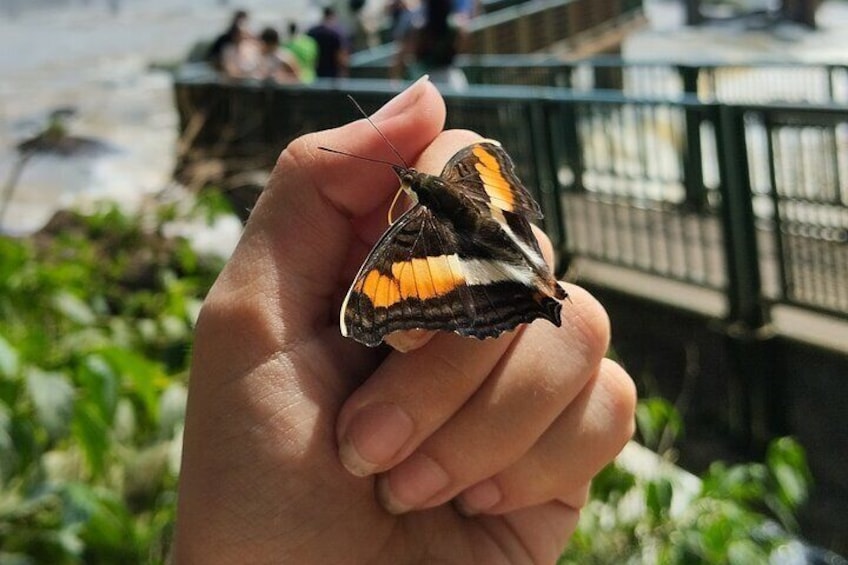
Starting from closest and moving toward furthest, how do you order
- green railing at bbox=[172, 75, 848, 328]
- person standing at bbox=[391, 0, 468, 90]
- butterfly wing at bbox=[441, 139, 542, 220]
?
butterfly wing at bbox=[441, 139, 542, 220] → green railing at bbox=[172, 75, 848, 328] → person standing at bbox=[391, 0, 468, 90]

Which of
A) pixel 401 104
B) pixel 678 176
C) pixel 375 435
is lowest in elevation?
pixel 678 176

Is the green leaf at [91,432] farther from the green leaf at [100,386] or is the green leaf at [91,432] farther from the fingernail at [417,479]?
the fingernail at [417,479]

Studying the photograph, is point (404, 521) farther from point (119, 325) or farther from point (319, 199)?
point (119, 325)

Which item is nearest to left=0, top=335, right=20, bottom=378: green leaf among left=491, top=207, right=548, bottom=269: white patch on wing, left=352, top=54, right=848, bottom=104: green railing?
left=491, top=207, right=548, bottom=269: white patch on wing

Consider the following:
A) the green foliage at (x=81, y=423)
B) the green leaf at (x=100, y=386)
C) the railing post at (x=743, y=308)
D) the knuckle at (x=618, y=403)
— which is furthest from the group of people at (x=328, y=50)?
the knuckle at (x=618, y=403)

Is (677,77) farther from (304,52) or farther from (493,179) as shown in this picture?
(493,179)

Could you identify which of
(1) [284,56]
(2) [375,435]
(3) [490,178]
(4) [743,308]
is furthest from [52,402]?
(1) [284,56]

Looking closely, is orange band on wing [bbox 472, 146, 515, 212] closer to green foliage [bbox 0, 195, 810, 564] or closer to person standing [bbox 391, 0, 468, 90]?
green foliage [bbox 0, 195, 810, 564]
